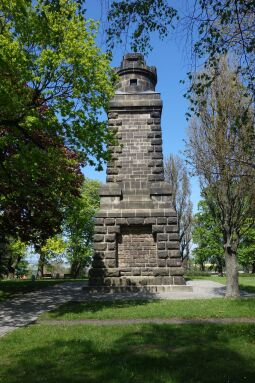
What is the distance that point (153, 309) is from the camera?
10523mm

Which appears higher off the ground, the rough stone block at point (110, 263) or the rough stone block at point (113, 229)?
the rough stone block at point (113, 229)

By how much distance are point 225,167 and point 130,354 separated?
29.2 ft

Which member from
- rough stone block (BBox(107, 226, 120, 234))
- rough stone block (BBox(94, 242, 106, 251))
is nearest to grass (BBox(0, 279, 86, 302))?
rough stone block (BBox(94, 242, 106, 251))

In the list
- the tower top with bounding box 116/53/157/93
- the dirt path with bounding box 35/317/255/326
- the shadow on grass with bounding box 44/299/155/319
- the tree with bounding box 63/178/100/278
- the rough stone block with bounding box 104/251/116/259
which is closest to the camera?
the dirt path with bounding box 35/317/255/326

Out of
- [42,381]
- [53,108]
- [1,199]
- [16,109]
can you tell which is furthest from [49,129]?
[42,381]

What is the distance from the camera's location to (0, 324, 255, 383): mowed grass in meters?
5.22

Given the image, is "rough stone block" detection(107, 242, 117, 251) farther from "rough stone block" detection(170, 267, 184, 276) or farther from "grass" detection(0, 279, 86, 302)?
"grass" detection(0, 279, 86, 302)

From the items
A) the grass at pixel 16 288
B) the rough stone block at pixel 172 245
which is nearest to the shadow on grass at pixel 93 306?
the rough stone block at pixel 172 245

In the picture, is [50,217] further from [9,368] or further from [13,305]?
[9,368]

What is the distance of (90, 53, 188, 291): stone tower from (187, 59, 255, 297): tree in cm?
239

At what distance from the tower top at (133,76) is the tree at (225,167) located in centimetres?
553

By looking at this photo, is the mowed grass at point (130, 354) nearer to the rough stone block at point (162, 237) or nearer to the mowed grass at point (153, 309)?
the mowed grass at point (153, 309)

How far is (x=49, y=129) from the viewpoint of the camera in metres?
12.1

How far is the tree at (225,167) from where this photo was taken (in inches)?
535
